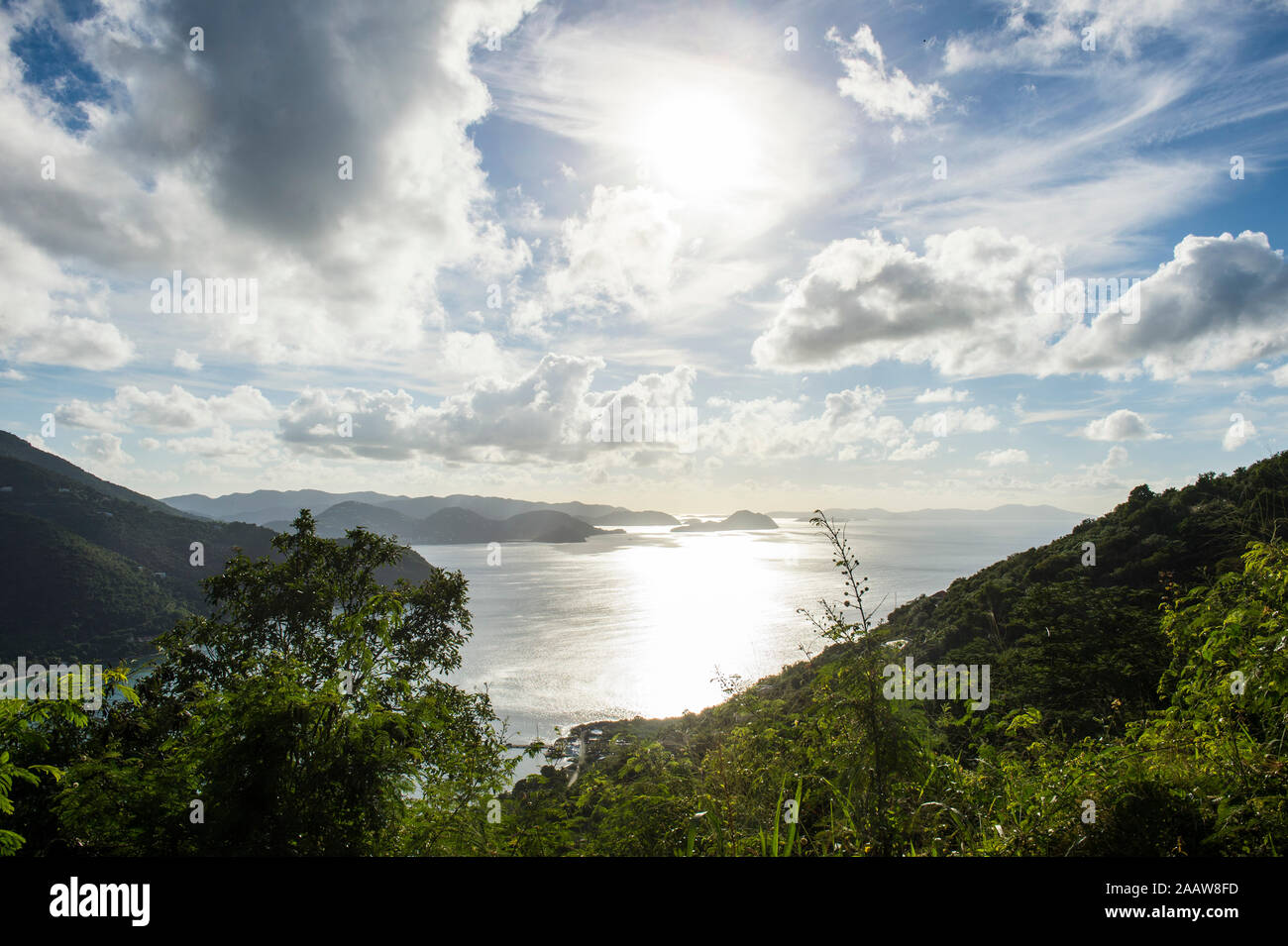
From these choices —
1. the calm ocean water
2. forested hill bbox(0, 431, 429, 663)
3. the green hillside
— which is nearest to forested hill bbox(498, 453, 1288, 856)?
the calm ocean water

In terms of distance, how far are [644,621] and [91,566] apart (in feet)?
182

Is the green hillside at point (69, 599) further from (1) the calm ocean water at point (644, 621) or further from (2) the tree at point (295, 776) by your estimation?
(2) the tree at point (295, 776)

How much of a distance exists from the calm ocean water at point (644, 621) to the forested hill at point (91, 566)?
13948 millimetres

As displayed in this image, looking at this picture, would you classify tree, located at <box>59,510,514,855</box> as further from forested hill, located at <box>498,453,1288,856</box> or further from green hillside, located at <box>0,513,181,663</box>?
green hillside, located at <box>0,513,181,663</box>

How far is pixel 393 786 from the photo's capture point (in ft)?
8.32

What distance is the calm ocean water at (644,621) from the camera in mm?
40531

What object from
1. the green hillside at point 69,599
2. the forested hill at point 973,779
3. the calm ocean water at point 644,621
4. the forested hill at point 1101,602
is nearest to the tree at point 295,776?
the forested hill at point 973,779

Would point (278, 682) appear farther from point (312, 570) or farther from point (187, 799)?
point (312, 570)

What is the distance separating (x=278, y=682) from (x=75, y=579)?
70.1 meters

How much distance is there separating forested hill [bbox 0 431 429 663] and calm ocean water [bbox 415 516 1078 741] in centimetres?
1395

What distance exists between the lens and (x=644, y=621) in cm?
6556

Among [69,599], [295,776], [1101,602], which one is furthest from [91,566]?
[1101,602]

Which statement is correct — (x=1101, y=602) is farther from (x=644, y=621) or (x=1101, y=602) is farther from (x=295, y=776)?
(x=644, y=621)
